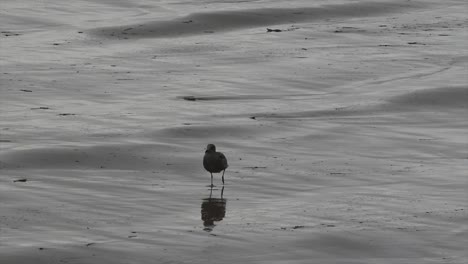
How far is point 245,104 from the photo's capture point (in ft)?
65.3

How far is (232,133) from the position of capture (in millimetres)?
17906

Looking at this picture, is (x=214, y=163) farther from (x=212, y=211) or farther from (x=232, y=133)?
(x=232, y=133)

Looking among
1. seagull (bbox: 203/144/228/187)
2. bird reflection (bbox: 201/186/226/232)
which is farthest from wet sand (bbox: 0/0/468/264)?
seagull (bbox: 203/144/228/187)

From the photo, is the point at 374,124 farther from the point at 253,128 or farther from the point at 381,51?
the point at 381,51

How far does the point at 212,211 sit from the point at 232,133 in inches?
164

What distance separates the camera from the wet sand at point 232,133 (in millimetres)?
12805

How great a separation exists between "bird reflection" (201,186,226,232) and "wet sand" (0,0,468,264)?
0.9 inches

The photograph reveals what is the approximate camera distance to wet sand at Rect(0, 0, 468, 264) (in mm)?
12805

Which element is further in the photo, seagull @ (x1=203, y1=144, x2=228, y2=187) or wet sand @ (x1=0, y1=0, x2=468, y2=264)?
seagull @ (x1=203, y1=144, x2=228, y2=187)

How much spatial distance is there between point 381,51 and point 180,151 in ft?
30.3

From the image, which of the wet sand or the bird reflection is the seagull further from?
the bird reflection

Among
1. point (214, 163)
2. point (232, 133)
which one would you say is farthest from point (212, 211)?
point (232, 133)

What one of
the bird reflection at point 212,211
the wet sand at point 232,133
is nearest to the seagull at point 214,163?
the wet sand at point 232,133

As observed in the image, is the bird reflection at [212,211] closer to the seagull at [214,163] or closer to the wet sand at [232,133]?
the wet sand at [232,133]
